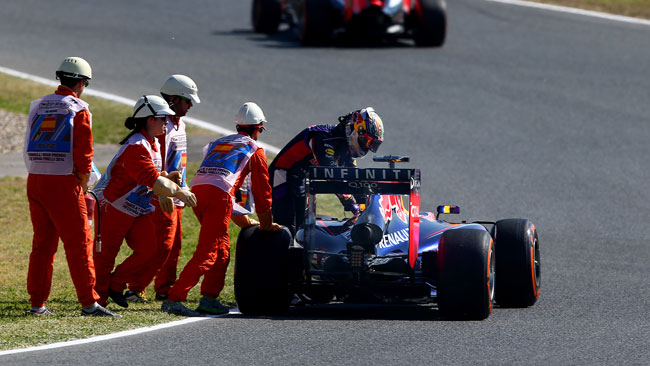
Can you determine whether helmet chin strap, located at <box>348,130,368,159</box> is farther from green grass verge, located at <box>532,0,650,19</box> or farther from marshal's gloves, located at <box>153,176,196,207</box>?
green grass verge, located at <box>532,0,650,19</box>

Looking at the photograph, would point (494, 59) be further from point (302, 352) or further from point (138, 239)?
point (302, 352)

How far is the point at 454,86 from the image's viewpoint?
846 inches

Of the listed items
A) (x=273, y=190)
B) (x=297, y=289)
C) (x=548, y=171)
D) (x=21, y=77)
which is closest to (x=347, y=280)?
(x=297, y=289)

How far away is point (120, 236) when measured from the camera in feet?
33.4

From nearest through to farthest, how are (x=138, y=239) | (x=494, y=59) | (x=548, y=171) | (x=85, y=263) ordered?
1. (x=85, y=263)
2. (x=138, y=239)
3. (x=548, y=171)
4. (x=494, y=59)

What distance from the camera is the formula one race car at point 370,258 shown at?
9430 mm

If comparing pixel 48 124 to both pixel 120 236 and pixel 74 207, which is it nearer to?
pixel 74 207

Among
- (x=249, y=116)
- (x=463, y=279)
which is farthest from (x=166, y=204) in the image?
(x=463, y=279)

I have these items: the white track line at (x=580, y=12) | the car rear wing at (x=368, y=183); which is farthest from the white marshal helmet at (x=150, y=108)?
the white track line at (x=580, y=12)

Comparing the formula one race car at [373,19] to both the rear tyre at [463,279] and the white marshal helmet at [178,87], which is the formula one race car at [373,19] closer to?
the white marshal helmet at [178,87]

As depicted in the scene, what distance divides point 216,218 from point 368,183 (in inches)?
47.9

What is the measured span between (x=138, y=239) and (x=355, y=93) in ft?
36.2

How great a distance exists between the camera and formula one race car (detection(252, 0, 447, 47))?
23.2m

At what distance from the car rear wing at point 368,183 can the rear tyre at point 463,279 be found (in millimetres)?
417
